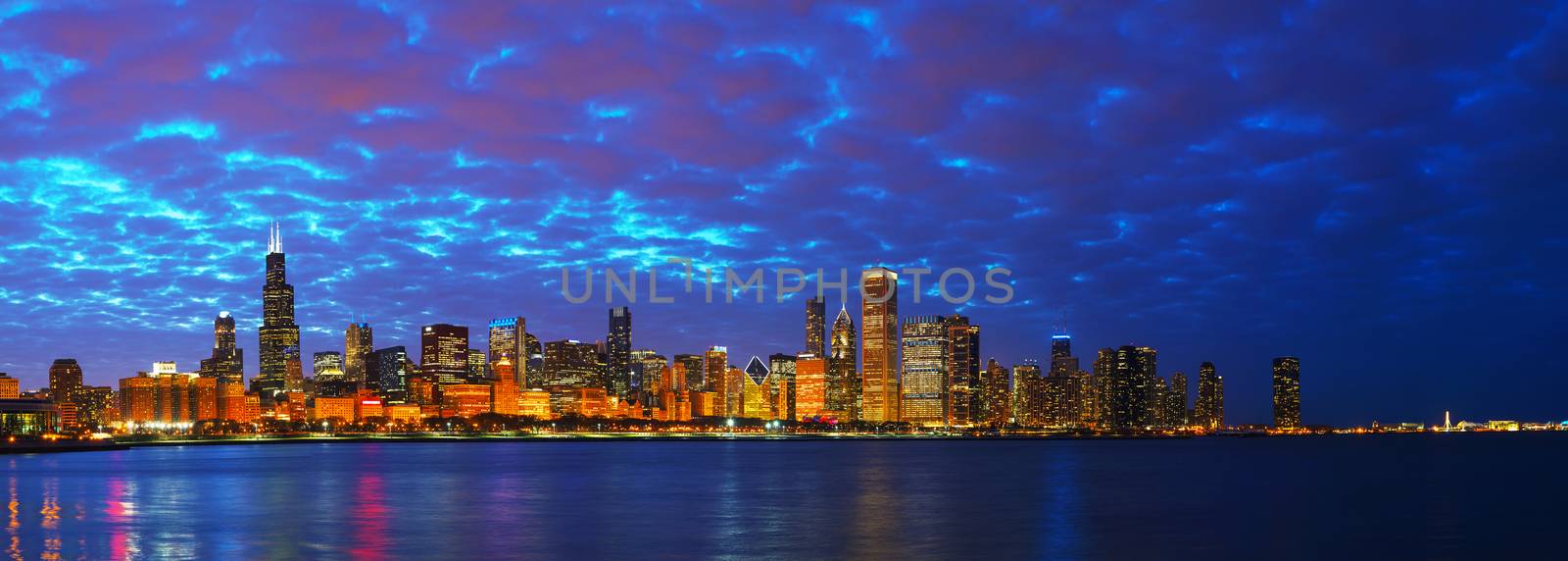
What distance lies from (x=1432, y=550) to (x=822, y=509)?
25687mm

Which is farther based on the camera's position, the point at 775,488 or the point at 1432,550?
the point at 775,488

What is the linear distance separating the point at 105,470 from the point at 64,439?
10200 centimetres

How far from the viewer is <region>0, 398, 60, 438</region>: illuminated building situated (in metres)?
176

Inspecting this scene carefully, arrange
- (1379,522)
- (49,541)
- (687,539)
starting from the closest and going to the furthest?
(49,541)
(687,539)
(1379,522)

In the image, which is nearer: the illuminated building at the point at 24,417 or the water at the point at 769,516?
the water at the point at 769,516

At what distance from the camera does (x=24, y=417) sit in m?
180

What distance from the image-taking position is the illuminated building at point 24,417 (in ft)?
577

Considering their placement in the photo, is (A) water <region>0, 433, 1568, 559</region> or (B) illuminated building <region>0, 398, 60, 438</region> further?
(B) illuminated building <region>0, 398, 60, 438</region>

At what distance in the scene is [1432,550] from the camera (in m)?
43.9

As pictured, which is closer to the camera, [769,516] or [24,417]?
[769,516]

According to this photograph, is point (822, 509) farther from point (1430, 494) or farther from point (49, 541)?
point (1430, 494)

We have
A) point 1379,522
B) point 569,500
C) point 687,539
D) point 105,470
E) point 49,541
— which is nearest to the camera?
point 49,541

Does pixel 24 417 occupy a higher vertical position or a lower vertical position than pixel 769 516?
lower

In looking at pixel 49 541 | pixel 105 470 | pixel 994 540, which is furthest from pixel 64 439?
pixel 994 540
